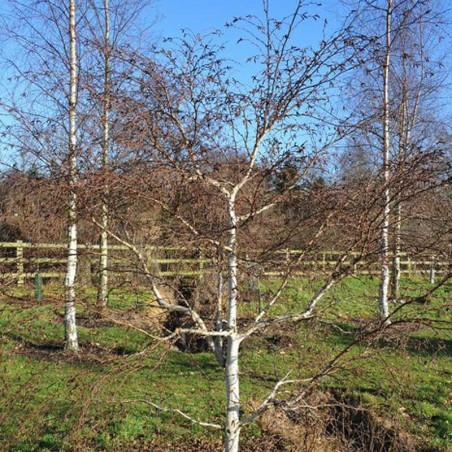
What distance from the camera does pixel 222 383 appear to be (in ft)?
23.4

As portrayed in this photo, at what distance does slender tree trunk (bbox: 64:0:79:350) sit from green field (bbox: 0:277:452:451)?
0.17 metres

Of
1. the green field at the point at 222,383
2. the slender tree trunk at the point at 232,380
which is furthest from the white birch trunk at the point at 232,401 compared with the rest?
the green field at the point at 222,383

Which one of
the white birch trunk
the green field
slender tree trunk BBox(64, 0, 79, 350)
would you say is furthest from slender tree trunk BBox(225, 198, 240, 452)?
slender tree trunk BBox(64, 0, 79, 350)

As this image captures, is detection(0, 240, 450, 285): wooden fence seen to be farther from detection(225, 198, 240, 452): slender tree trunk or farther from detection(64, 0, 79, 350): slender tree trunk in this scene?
detection(225, 198, 240, 452): slender tree trunk

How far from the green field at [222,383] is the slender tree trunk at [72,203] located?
17 cm

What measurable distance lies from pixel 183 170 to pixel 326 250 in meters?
0.99

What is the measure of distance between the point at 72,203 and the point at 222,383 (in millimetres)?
4822

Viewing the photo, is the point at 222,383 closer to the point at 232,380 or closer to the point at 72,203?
the point at 232,380

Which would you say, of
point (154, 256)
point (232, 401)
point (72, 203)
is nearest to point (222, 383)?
point (154, 256)

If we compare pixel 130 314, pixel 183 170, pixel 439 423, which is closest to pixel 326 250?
pixel 183 170

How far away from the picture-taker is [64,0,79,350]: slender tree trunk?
9.15 ft

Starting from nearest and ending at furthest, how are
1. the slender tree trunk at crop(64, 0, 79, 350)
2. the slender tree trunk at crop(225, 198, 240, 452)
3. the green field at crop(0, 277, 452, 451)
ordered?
the slender tree trunk at crop(64, 0, 79, 350)
the green field at crop(0, 277, 452, 451)
the slender tree trunk at crop(225, 198, 240, 452)

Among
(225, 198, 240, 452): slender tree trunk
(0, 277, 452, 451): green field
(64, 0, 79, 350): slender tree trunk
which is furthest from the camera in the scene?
(225, 198, 240, 452): slender tree trunk

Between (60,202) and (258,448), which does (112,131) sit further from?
(258,448)
